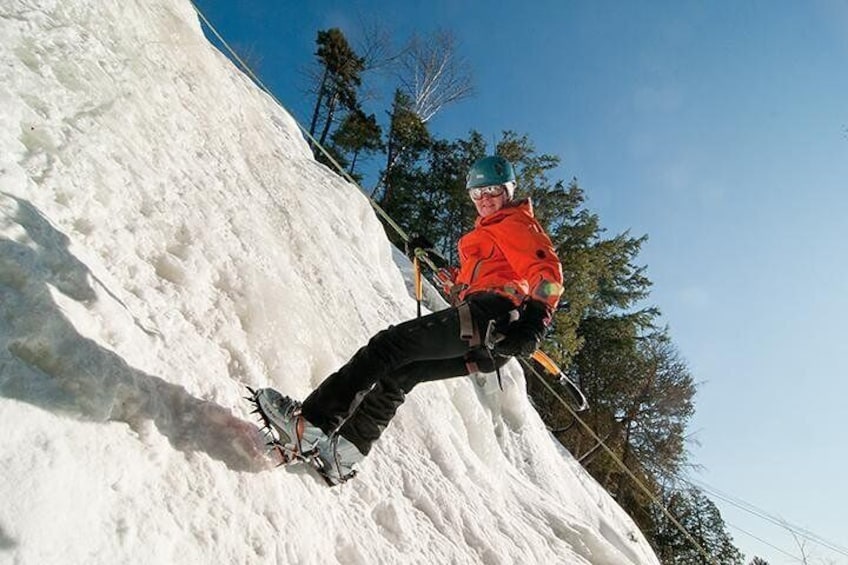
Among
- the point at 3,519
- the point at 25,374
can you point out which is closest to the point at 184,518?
the point at 3,519

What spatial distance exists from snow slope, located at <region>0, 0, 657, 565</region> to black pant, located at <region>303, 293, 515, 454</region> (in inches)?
15.5

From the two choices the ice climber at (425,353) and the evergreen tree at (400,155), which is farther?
the evergreen tree at (400,155)

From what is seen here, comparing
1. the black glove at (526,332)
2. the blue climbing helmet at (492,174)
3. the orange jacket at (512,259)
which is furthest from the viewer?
the blue climbing helmet at (492,174)

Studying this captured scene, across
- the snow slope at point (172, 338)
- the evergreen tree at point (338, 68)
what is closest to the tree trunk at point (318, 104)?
the evergreen tree at point (338, 68)

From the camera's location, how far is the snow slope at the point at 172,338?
2178 millimetres

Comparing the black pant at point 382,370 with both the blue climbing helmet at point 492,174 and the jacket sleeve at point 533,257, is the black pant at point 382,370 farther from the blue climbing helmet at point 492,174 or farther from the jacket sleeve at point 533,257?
the blue climbing helmet at point 492,174

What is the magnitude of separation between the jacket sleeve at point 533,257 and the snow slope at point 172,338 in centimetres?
179

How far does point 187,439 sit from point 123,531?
663 mm

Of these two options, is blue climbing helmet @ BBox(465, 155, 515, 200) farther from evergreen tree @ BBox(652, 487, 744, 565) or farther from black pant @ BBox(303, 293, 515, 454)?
evergreen tree @ BBox(652, 487, 744, 565)

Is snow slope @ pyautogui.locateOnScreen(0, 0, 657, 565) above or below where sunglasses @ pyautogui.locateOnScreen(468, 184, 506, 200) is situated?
below

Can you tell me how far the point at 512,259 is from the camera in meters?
3.55

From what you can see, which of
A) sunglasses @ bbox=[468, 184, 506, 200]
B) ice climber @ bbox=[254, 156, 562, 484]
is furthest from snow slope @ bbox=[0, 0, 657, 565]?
sunglasses @ bbox=[468, 184, 506, 200]

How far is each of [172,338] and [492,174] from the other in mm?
2317

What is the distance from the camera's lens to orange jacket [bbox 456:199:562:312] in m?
3.36
